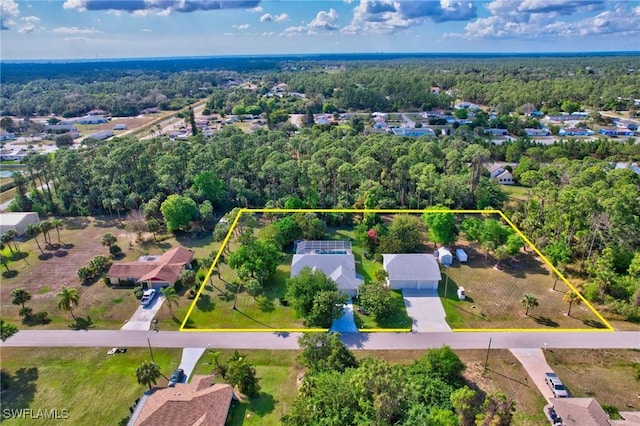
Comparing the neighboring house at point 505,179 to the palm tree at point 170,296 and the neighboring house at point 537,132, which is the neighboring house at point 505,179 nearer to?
the neighboring house at point 537,132

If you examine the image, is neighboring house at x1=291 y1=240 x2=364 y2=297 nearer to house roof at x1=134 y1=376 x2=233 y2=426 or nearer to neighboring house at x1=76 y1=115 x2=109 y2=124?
house roof at x1=134 y1=376 x2=233 y2=426

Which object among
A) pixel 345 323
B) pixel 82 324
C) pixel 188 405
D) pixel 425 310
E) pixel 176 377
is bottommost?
pixel 425 310

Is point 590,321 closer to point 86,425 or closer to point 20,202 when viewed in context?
point 86,425

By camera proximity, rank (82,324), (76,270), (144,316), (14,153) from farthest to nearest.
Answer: (14,153) < (76,270) < (144,316) < (82,324)

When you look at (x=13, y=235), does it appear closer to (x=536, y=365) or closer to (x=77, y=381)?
(x=77, y=381)

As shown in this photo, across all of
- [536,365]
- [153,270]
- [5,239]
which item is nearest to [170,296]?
[153,270]

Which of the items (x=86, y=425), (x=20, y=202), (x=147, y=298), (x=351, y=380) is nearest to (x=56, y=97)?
(x=20, y=202)

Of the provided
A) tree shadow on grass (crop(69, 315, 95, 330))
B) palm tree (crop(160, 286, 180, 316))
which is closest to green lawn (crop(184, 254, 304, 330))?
palm tree (crop(160, 286, 180, 316))

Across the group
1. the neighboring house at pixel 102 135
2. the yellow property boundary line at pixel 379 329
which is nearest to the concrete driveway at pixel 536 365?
the yellow property boundary line at pixel 379 329
